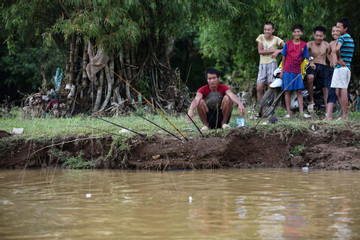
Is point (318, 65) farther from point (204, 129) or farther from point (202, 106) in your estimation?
point (204, 129)

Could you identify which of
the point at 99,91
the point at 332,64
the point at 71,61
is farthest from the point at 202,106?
the point at 71,61

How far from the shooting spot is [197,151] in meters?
7.59

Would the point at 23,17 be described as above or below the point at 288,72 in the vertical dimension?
above

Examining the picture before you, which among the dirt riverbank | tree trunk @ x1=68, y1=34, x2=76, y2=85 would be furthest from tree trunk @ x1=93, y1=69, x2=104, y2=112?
the dirt riverbank

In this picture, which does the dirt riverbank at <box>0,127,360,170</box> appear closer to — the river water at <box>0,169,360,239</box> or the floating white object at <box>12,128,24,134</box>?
the floating white object at <box>12,128,24,134</box>

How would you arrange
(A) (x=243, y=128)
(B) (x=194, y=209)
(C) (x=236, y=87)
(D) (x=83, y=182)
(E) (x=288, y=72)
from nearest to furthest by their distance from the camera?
(B) (x=194, y=209) → (D) (x=83, y=182) → (A) (x=243, y=128) → (E) (x=288, y=72) → (C) (x=236, y=87)

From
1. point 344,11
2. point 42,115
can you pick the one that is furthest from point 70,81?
point 344,11

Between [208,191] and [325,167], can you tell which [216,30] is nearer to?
[325,167]

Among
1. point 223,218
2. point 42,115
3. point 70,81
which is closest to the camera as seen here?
point 223,218

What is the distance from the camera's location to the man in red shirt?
815 centimetres

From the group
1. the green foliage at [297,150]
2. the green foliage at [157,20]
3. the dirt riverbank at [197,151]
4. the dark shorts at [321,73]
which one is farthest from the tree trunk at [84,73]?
the green foliage at [297,150]

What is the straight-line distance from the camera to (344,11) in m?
13.7

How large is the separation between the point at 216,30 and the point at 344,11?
546 cm

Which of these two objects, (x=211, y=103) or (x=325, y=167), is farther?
(x=211, y=103)
